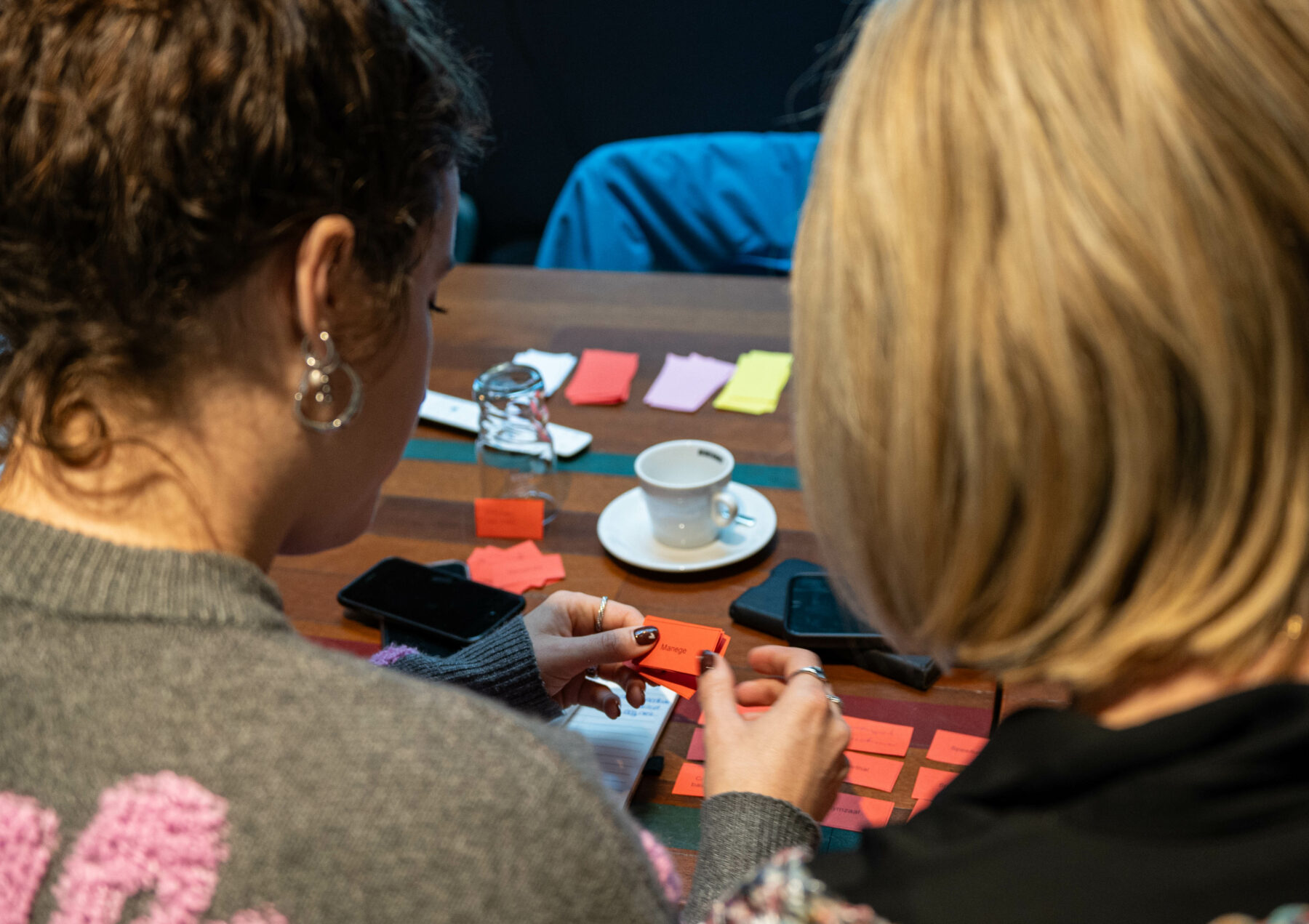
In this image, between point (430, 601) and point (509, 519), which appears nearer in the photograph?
point (430, 601)

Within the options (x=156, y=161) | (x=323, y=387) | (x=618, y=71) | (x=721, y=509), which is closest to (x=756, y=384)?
→ (x=721, y=509)

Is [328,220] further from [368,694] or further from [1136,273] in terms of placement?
[1136,273]

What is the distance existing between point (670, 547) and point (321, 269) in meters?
0.73

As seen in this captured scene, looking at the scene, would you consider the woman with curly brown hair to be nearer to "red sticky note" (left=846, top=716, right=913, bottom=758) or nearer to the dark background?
"red sticky note" (left=846, top=716, right=913, bottom=758)

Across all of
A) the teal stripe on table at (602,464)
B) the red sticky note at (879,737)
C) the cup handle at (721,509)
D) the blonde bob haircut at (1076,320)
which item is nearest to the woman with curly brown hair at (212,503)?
the blonde bob haircut at (1076,320)

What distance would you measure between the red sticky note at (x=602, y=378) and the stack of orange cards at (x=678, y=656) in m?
0.69

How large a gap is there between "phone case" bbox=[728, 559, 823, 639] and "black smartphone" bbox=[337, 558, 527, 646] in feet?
0.83

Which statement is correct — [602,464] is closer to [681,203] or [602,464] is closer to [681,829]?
[681,829]

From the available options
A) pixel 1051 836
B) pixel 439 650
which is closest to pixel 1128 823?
pixel 1051 836

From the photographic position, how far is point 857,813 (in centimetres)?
100

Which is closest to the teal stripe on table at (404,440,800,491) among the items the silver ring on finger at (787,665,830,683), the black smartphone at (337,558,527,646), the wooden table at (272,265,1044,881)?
the wooden table at (272,265,1044,881)

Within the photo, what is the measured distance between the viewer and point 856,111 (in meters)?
0.62

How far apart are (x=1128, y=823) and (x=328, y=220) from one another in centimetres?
59

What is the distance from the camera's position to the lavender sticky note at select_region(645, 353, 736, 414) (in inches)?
67.3
